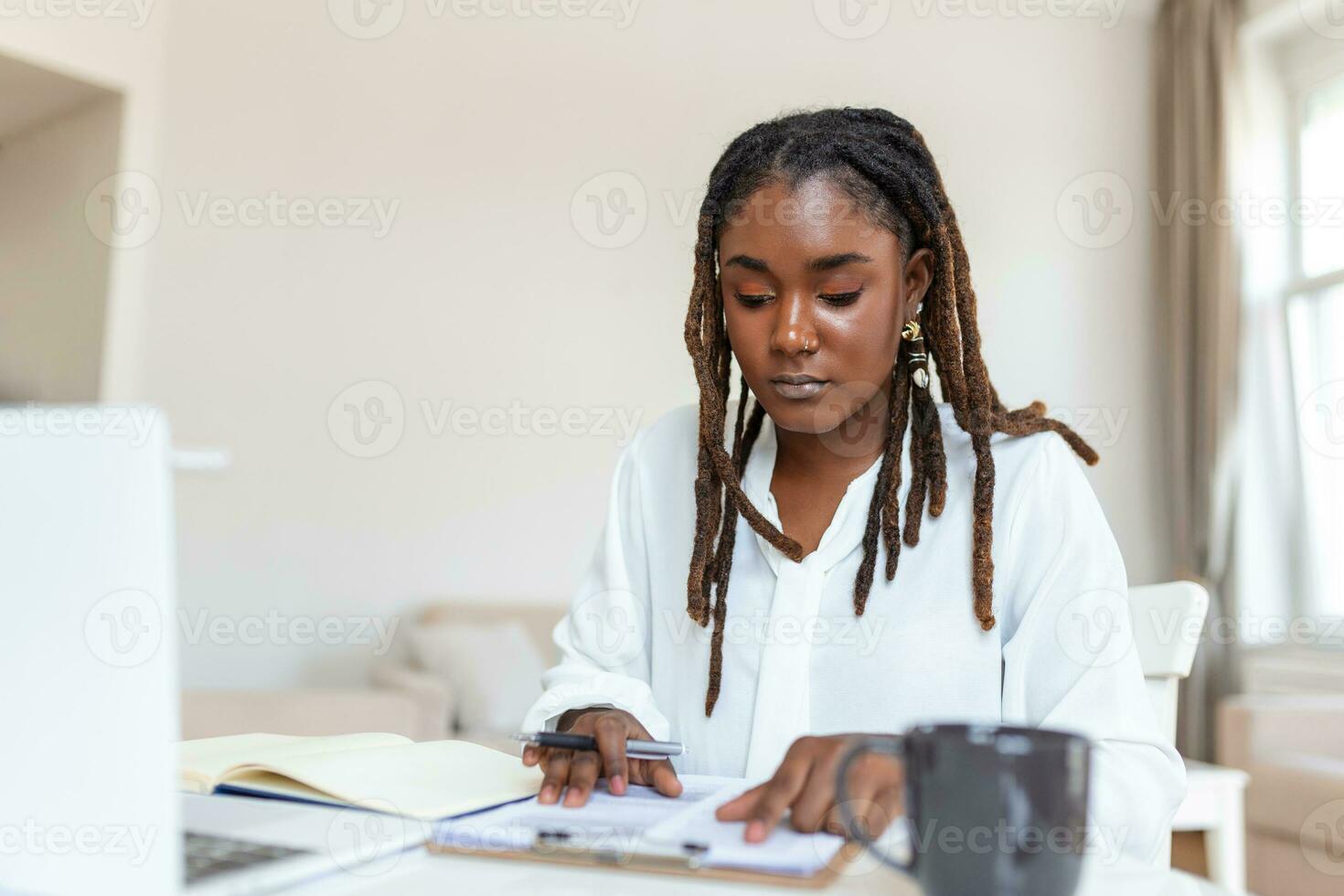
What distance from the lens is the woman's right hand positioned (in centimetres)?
82

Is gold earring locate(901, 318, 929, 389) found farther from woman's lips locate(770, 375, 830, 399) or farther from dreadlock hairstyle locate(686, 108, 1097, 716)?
woman's lips locate(770, 375, 830, 399)

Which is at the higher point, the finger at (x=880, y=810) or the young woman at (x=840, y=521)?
the young woman at (x=840, y=521)

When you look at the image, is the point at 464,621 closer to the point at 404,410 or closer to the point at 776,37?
the point at 404,410

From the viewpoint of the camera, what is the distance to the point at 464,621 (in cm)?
385

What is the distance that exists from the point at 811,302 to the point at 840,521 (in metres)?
0.24

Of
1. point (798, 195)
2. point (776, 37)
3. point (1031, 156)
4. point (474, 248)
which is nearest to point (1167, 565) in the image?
point (1031, 156)

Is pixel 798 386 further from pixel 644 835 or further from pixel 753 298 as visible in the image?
pixel 644 835

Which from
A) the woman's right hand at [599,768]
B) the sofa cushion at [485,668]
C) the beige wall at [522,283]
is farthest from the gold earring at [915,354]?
the beige wall at [522,283]

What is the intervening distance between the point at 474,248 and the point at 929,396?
3.18 m

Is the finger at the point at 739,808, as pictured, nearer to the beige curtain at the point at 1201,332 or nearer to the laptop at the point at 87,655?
the laptop at the point at 87,655

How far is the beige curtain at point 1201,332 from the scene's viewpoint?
12.7 feet

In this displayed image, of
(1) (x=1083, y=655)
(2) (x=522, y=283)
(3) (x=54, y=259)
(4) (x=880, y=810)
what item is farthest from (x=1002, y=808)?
(3) (x=54, y=259)

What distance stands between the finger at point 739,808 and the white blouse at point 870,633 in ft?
1.15

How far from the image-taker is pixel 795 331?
1.11m
